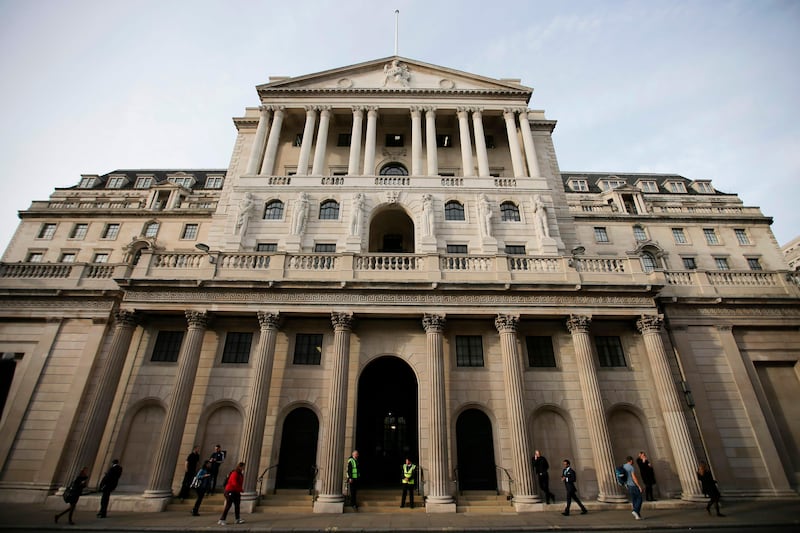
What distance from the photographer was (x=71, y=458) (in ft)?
52.9

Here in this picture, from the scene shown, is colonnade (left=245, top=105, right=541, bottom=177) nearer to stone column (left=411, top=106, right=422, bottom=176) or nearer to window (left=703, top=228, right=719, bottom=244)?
stone column (left=411, top=106, right=422, bottom=176)

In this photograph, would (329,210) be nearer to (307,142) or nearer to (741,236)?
(307,142)

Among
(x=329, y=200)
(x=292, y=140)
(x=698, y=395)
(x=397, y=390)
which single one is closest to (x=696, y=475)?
(x=698, y=395)

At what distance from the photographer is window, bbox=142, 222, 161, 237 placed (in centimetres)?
3509

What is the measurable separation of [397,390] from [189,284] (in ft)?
37.9

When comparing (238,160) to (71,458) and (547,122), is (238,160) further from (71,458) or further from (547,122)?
(547,122)

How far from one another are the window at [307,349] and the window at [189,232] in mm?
22247

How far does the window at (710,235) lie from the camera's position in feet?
112

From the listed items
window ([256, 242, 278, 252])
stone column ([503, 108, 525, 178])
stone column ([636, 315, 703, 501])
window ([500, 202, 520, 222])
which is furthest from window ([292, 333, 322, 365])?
stone column ([503, 108, 525, 178])

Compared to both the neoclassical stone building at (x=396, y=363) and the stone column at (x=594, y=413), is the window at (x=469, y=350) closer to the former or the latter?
the neoclassical stone building at (x=396, y=363)

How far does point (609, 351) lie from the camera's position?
61.5 feet

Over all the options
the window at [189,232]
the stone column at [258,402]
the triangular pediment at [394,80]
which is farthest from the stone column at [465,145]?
the window at [189,232]

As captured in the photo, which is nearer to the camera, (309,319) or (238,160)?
(309,319)

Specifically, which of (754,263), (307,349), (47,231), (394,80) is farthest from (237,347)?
(754,263)
